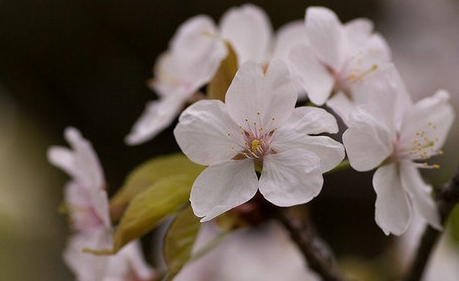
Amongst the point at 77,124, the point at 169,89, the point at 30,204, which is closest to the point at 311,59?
the point at 169,89

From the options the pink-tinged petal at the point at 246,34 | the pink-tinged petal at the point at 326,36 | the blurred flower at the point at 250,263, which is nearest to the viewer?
the pink-tinged petal at the point at 326,36

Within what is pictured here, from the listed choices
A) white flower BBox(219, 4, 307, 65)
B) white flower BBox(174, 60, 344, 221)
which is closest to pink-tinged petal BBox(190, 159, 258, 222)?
white flower BBox(174, 60, 344, 221)

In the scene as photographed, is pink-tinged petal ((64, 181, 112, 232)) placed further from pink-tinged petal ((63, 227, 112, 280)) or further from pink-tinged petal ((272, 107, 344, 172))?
pink-tinged petal ((272, 107, 344, 172))

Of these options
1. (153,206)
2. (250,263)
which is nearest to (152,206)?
(153,206)

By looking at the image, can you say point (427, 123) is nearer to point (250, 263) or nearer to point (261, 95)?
point (261, 95)

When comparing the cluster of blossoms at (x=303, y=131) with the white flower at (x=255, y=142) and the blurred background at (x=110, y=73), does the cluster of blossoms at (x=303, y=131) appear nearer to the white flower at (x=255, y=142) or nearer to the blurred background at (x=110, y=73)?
the white flower at (x=255, y=142)

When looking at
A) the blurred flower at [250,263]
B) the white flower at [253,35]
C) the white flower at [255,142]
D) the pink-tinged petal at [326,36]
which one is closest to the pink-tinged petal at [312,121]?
the white flower at [255,142]
